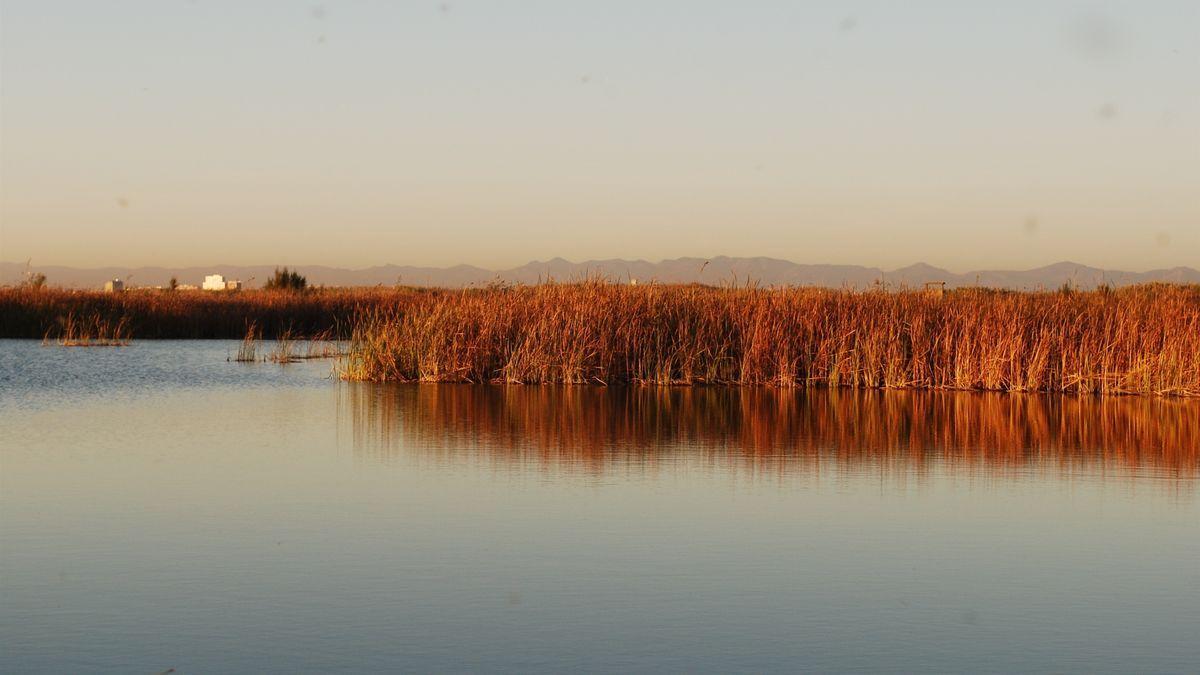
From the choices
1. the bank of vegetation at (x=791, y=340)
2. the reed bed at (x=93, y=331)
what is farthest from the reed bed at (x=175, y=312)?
the bank of vegetation at (x=791, y=340)

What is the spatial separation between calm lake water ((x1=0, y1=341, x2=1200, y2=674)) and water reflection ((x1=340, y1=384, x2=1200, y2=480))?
8 centimetres

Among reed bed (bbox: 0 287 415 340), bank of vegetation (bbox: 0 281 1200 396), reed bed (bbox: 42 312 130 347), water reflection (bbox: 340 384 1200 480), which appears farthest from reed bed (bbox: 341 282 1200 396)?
reed bed (bbox: 0 287 415 340)

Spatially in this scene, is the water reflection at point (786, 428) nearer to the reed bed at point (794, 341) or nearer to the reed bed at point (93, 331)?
the reed bed at point (794, 341)

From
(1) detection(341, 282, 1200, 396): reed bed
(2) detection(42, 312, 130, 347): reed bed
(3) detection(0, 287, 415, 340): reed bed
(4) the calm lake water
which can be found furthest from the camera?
(3) detection(0, 287, 415, 340): reed bed

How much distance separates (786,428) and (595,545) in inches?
247

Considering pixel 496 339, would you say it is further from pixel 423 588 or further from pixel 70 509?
pixel 423 588

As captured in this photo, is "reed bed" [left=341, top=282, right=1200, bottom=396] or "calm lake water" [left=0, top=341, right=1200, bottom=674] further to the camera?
"reed bed" [left=341, top=282, right=1200, bottom=396]

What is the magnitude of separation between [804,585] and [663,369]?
43.2 ft

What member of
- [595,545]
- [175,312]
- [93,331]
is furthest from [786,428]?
→ [175,312]

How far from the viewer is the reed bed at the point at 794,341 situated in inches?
718

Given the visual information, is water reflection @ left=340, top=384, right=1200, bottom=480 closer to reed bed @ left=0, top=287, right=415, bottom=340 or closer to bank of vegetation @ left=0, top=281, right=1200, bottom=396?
bank of vegetation @ left=0, top=281, right=1200, bottom=396

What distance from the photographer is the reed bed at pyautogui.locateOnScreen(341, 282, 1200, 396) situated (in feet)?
59.8

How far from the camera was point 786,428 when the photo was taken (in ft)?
42.7

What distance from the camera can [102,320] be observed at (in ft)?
111
